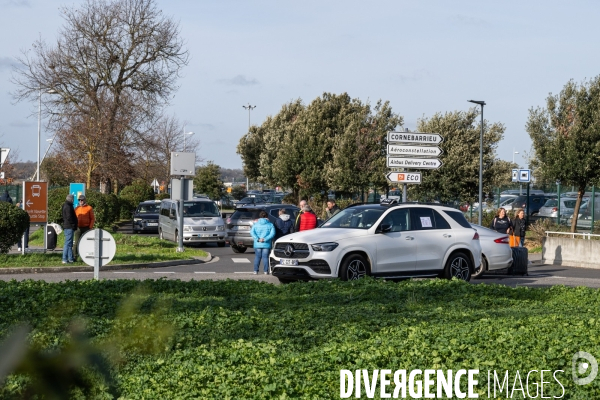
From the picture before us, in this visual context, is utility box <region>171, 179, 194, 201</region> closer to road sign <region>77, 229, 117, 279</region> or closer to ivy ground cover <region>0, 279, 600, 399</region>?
road sign <region>77, 229, 117, 279</region>

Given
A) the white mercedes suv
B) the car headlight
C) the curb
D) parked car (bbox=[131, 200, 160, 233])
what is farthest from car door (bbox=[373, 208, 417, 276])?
parked car (bbox=[131, 200, 160, 233])

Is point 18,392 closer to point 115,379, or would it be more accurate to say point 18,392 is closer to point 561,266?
point 115,379

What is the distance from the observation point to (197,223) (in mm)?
31562

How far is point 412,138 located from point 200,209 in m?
13.2

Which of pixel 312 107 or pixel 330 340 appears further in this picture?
pixel 312 107

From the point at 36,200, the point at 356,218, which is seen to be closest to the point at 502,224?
the point at 356,218

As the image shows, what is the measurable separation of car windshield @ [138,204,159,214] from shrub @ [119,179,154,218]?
1441 cm

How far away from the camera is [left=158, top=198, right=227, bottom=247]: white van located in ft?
103

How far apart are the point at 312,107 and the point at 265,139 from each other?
18.0 meters

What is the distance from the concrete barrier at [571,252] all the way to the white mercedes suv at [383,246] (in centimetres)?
958

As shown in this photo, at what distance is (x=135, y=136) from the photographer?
4947 cm

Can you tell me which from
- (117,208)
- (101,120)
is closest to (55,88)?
(101,120)

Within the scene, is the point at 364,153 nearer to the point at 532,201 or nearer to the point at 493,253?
the point at 532,201

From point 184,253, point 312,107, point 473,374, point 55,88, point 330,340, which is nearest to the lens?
point 473,374
